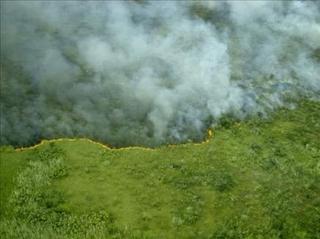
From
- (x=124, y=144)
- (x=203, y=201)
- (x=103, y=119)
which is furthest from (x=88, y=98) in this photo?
(x=203, y=201)

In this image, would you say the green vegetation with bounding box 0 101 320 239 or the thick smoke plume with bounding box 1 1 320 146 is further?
the thick smoke plume with bounding box 1 1 320 146

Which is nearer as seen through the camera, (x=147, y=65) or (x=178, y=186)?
(x=178, y=186)

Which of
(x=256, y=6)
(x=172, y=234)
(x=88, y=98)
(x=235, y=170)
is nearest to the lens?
(x=172, y=234)

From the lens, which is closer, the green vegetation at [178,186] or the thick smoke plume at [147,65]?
the green vegetation at [178,186]

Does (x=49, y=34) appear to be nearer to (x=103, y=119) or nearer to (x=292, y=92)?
(x=103, y=119)

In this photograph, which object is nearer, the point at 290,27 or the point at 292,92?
the point at 292,92
